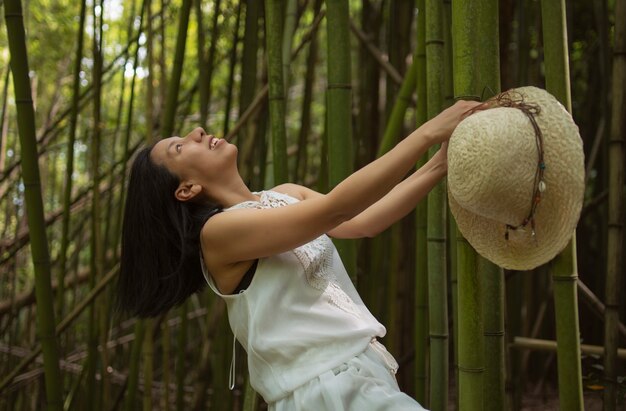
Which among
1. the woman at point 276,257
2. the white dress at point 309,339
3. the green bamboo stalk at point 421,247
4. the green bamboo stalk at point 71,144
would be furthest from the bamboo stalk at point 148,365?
the white dress at point 309,339

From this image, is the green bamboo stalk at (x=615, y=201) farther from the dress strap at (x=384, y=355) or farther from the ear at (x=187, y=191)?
the ear at (x=187, y=191)

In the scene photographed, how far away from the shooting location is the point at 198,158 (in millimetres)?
1380

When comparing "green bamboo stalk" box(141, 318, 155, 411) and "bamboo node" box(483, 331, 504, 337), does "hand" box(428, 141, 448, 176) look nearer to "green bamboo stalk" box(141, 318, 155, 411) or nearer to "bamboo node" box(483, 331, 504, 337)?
"bamboo node" box(483, 331, 504, 337)

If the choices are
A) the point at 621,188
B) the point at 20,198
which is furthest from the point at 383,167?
the point at 20,198

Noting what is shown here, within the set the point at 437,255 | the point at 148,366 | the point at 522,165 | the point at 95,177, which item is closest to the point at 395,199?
the point at 437,255

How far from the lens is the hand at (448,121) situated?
42.1 inches

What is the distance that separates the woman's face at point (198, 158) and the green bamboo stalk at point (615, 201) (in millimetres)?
784

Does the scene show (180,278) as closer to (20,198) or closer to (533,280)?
(533,280)

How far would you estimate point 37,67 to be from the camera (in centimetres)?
495

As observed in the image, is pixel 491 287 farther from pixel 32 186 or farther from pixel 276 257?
pixel 32 186

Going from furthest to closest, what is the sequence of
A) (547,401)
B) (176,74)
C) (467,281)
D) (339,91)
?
1. (547,401)
2. (176,74)
3. (339,91)
4. (467,281)

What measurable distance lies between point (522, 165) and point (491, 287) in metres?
0.33

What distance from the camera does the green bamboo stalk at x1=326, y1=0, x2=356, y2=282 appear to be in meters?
1.49

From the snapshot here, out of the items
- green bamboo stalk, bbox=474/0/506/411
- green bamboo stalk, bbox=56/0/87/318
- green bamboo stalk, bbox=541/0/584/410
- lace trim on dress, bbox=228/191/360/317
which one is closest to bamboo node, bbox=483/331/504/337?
green bamboo stalk, bbox=474/0/506/411
